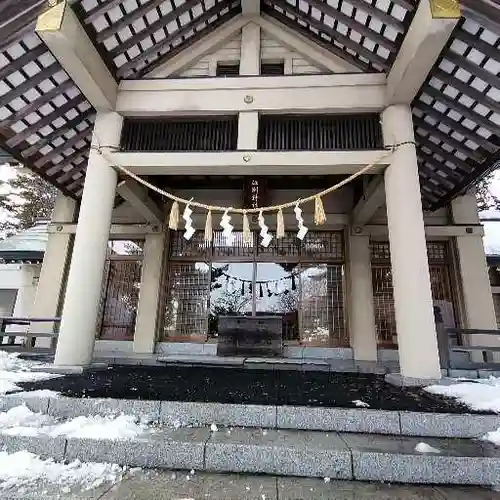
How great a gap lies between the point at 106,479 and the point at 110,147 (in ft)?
15.4

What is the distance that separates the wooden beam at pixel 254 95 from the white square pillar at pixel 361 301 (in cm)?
358

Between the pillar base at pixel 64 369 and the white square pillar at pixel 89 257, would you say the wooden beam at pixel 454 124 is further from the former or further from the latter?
the pillar base at pixel 64 369

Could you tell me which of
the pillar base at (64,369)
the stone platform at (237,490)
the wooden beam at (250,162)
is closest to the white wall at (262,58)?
the wooden beam at (250,162)

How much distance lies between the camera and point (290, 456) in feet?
6.91

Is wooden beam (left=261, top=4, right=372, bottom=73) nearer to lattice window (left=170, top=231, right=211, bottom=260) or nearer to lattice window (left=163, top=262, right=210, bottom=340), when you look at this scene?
lattice window (left=170, top=231, right=211, bottom=260)

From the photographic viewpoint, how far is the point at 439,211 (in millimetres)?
8219

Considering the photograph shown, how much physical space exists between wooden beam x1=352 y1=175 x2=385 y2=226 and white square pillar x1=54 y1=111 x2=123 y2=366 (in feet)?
15.2

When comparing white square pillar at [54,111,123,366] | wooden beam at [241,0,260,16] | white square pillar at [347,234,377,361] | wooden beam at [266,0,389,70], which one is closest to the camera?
white square pillar at [54,111,123,366]

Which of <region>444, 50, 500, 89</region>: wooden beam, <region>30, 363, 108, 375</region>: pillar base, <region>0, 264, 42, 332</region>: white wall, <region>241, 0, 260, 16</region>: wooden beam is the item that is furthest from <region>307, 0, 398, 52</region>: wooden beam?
<region>0, 264, 42, 332</region>: white wall

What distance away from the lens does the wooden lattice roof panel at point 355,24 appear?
179 inches

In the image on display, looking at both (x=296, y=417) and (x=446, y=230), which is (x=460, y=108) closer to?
(x=446, y=230)

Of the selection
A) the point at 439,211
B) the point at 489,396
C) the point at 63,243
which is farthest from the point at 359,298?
the point at 63,243

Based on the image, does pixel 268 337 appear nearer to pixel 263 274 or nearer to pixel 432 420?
pixel 263 274

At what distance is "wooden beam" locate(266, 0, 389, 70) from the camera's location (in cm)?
521
